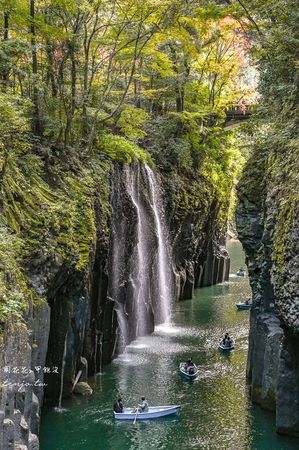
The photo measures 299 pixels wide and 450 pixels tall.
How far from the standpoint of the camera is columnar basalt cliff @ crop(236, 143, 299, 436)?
695 inches

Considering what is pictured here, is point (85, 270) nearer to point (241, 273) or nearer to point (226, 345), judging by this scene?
point (226, 345)

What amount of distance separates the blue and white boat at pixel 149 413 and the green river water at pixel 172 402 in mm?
214

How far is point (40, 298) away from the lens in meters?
18.7

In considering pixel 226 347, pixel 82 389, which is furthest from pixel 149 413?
pixel 226 347

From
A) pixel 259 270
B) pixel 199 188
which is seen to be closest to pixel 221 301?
pixel 199 188

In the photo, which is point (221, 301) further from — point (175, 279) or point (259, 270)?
point (259, 270)

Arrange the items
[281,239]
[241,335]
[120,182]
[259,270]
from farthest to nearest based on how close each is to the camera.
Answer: [241,335] < [120,182] < [259,270] < [281,239]

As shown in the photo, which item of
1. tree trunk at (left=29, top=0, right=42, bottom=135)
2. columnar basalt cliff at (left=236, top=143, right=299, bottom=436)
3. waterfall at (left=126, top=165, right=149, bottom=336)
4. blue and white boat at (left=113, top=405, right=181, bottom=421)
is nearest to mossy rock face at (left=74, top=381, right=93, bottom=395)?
blue and white boat at (left=113, top=405, right=181, bottom=421)

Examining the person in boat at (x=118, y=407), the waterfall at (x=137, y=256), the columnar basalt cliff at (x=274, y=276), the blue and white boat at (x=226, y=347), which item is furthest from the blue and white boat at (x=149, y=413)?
the blue and white boat at (x=226, y=347)

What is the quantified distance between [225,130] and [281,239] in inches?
1198

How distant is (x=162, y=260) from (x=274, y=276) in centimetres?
2211

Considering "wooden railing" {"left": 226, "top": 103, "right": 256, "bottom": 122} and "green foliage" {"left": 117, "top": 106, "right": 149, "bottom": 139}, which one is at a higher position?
"wooden railing" {"left": 226, "top": 103, "right": 256, "bottom": 122}

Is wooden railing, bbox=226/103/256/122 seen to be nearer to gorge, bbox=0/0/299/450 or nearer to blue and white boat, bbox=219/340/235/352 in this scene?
gorge, bbox=0/0/299/450

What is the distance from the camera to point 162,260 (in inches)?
1604
